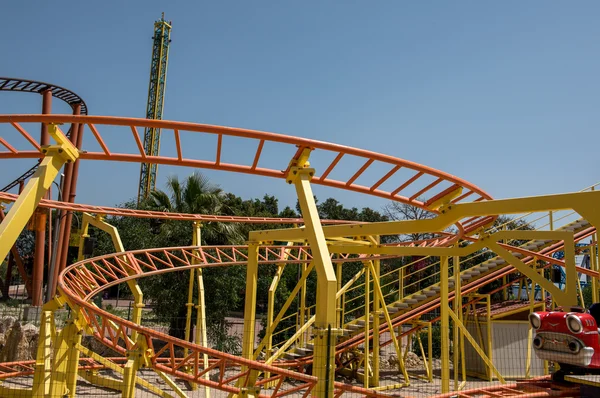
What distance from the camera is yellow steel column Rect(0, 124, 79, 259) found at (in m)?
6.08

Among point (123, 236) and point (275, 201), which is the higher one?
point (275, 201)

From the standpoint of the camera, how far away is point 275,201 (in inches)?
1737

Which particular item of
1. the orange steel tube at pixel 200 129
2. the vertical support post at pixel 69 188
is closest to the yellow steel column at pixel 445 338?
the orange steel tube at pixel 200 129

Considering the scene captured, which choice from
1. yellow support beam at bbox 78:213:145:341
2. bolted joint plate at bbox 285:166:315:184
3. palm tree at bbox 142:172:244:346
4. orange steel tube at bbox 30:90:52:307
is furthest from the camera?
orange steel tube at bbox 30:90:52:307

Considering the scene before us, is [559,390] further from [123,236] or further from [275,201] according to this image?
[275,201]

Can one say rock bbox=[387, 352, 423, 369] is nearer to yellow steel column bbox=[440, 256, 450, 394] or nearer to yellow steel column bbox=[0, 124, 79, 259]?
yellow steel column bbox=[440, 256, 450, 394]

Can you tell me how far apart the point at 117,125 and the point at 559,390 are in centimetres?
644

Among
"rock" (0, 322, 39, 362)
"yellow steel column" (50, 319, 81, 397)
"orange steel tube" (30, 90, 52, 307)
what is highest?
"orange steel tube" (30, 90, 52, 307)

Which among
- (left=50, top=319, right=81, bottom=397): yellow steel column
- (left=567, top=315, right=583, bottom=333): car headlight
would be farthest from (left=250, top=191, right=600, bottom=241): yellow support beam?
(left=50, top=319, right=81, bottom=397): yellow steel column

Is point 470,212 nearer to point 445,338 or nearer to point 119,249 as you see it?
point 445,338

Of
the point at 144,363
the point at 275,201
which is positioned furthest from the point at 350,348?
the point at 275,201

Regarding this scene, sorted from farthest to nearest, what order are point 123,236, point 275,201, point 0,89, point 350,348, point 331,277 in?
point 275,201
point 123,236
point 0,89
point 350,348
point 331,277

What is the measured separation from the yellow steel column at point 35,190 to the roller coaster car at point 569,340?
638 centimetres

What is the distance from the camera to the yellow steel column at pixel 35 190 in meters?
6.08
